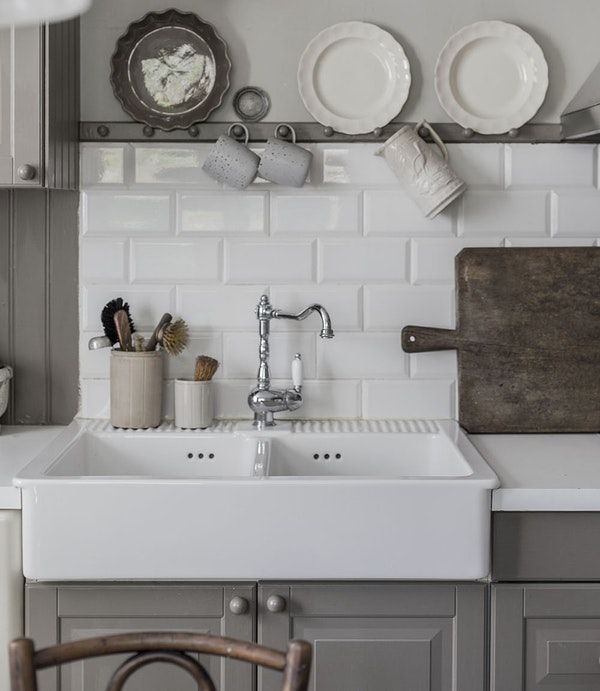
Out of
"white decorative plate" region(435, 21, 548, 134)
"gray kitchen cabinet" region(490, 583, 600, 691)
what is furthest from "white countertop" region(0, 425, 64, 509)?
"white decorative plate" region(435, 21, 548, 134)

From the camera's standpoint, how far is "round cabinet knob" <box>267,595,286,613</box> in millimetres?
1770

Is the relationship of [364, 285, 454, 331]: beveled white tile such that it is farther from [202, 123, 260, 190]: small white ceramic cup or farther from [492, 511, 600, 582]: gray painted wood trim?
[492, 511, 600, 582]: gray painted wood trim

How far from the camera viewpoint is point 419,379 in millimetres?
2395

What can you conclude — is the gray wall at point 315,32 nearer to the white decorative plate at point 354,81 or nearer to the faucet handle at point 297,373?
the white decorative plate at point 354,81

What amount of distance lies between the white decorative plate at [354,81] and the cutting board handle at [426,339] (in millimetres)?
503

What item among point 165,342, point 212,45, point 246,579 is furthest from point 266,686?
point 212,45

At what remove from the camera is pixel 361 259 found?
236 cm

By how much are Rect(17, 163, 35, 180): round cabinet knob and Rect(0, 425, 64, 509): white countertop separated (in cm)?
59

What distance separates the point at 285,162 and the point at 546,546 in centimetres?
104

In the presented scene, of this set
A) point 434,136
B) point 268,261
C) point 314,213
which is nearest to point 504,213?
point 434,136

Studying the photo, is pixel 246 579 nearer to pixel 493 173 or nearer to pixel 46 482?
pixel 46 482

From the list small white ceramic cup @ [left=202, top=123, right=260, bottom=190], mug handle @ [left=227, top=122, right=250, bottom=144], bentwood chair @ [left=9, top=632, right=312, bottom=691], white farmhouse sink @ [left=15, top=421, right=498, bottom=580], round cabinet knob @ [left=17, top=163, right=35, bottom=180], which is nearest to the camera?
bentwood chair @ [left=9, top=632, right=312, bottom=691]

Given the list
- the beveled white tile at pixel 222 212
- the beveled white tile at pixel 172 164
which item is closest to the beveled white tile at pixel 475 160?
the beveled white tile at pixel 222 212

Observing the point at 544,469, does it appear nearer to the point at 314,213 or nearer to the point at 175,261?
the point at 314,213
